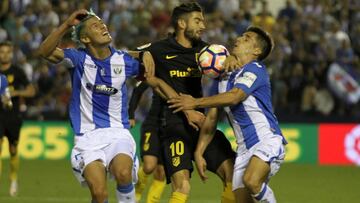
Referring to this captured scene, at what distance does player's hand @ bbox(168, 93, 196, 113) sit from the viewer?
9445mm

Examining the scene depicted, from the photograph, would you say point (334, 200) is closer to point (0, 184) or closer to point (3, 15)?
point (0, 184)

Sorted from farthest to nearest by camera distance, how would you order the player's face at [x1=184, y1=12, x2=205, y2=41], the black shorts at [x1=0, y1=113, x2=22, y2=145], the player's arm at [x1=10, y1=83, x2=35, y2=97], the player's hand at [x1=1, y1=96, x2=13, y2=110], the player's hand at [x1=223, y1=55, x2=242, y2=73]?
1. the player's arm at [x1=10, y1=83, x2=35, y2=97]
2. the black shorts at [x1=0, y1=113, x2=22, y2=145]
3. the player's hand at [x1=1, y1=96, x2=13, y2=110]
4. the player's face at [x1=184, y1=12, x2=205, y2=41]
5. the player's hand at [x1=223, y1=55, x2=242, y2=73]

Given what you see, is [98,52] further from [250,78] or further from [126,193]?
[250,78]

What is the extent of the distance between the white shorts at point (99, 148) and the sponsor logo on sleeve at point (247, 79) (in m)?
1.21

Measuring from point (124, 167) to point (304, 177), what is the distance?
879cm

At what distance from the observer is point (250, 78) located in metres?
9.41

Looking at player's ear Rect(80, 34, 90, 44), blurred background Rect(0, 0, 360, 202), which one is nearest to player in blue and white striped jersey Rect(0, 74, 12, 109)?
blurred background Rect(0, 0, 360, 202)

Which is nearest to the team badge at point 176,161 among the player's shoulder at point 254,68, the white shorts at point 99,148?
the white shorts at point 99,148

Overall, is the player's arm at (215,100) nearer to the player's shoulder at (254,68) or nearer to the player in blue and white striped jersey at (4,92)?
the player's shoulder at (254,68)

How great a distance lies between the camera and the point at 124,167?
30.7ft

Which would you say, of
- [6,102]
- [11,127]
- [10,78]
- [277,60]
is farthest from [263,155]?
[277,60]

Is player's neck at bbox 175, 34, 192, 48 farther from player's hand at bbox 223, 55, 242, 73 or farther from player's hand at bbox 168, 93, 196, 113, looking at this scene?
player's hand at bbox 168, 93, 196, 113

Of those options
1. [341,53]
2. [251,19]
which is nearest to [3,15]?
[251,19]

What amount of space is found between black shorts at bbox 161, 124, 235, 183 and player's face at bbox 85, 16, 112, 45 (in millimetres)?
1257
